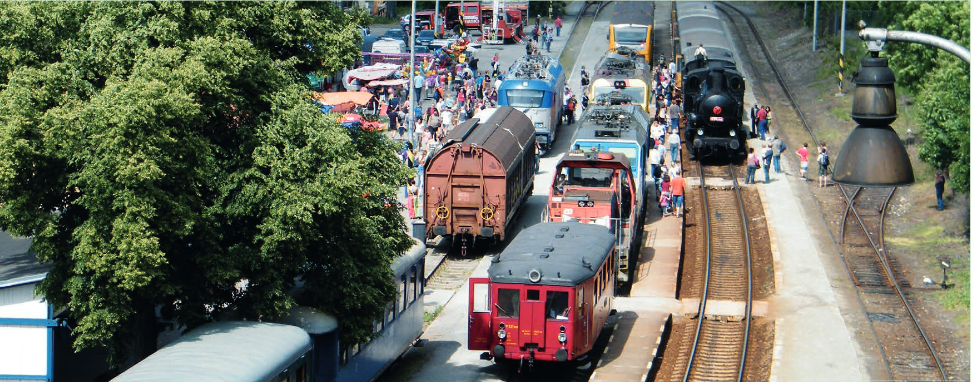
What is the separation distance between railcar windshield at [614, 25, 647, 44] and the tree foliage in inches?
691

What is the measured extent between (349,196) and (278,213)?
4.13 feet

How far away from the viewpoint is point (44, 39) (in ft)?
Answer: 61.3

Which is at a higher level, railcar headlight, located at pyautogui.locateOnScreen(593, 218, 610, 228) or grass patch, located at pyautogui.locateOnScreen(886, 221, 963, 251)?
railcar headlight, located at pyautogui.locateOnScreen(593, 218, 610, 228)

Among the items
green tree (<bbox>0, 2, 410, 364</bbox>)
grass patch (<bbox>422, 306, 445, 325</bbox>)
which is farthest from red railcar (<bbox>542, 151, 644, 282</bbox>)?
green tree (<bbox>0, 2, 410, 364</bbox>)

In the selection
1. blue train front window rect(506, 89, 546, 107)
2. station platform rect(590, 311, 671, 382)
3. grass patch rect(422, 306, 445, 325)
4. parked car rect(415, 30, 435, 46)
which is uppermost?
parked car rect(415, 30, 435, 46)

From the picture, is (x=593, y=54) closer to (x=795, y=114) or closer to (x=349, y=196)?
(x=795, y=114)

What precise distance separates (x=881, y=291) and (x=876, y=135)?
24222mm

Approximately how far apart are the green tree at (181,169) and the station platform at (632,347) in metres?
5.63

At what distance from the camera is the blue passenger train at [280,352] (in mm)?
14461

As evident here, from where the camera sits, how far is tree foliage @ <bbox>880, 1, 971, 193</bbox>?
112 ft

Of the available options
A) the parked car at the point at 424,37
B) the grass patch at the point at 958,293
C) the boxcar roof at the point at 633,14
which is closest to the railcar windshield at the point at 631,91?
the grass patch at the point at 958,293

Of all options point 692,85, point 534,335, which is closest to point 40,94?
point 534,335

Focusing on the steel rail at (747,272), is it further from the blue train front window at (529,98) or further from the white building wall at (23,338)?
the white building wall at (23,338)

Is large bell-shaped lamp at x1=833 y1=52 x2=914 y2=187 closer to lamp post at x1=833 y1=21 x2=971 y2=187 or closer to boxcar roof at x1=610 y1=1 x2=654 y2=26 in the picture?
lamp post at x1=833 y1=21 x2=971 y2=187
